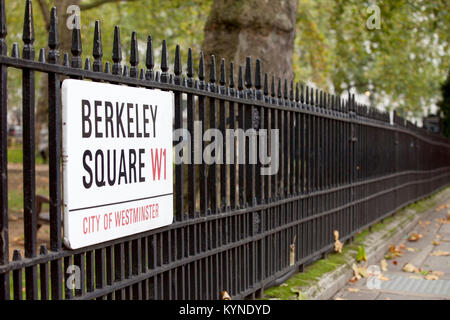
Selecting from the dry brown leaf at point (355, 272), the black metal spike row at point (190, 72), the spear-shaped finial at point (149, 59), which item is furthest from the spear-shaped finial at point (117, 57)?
the dry brown leaf at point (355, 272)

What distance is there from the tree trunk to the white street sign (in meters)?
3.92

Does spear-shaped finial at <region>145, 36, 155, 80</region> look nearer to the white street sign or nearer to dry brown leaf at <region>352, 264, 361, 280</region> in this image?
the white street sign

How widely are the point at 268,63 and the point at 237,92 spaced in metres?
2.95

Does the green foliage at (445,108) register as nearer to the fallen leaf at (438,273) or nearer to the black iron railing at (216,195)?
the black iron railing at (216,195)

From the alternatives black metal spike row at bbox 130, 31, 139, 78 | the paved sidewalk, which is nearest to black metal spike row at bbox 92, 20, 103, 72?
black metal spike row at bbox 130, 31, 139, 78

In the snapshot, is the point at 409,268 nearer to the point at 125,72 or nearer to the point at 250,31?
the point at 250,31

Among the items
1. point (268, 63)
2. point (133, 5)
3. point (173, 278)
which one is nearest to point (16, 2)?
point (133, 5)

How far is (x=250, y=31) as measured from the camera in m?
7.38

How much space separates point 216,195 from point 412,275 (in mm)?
3483

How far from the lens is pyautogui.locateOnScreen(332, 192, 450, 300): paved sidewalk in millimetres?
5840

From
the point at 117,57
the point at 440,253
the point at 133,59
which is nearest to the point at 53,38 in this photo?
the point at 117,57

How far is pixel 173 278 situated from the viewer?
383cm

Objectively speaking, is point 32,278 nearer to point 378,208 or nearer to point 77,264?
point 77,264

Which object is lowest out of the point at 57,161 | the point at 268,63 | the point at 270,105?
the point at 57,161
